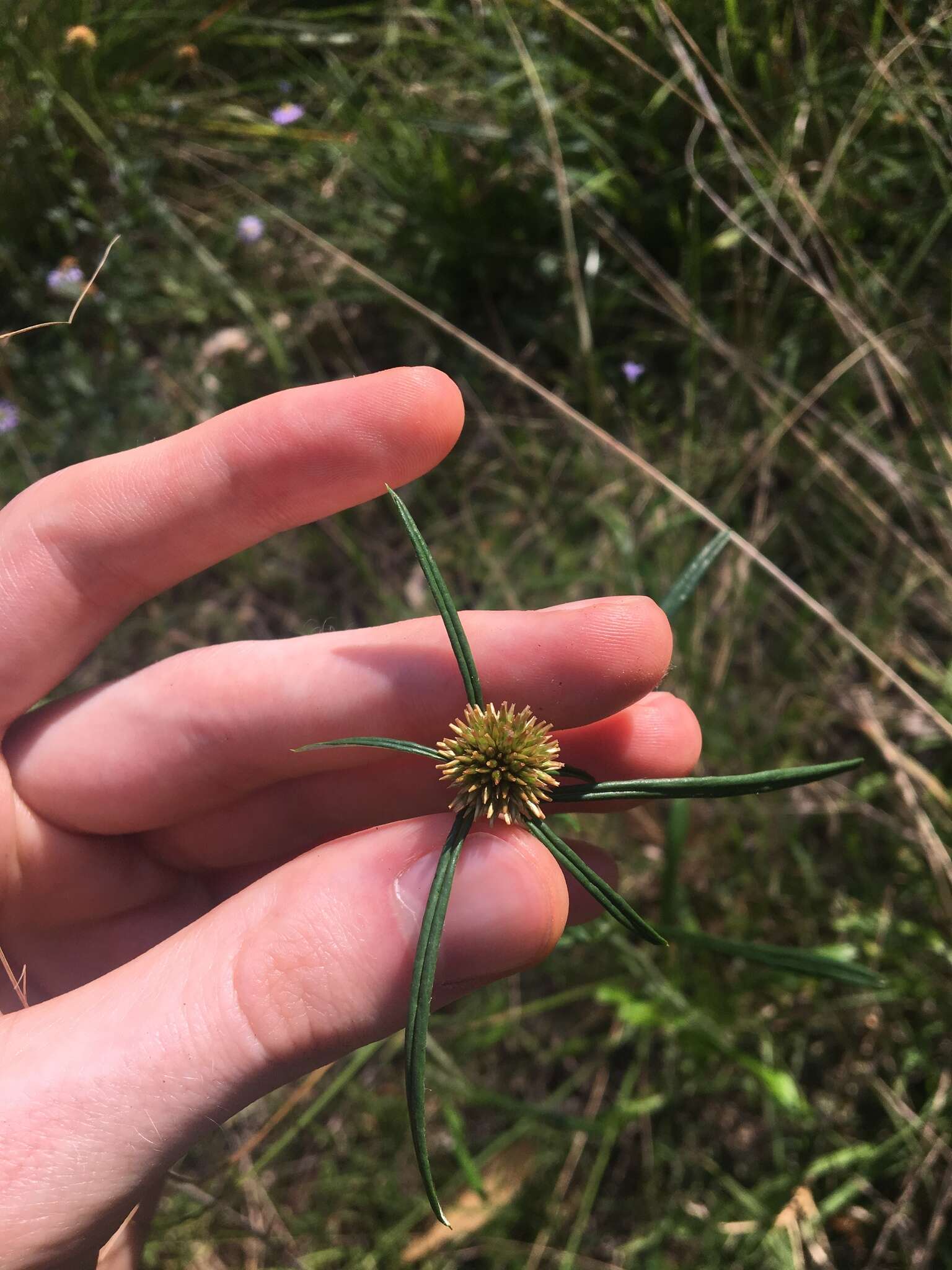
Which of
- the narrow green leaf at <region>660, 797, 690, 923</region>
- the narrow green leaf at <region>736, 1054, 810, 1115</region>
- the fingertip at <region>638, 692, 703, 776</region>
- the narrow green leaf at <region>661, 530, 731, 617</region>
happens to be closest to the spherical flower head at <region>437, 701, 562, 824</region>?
the fingertip at <region>638, 692, 703, 776</region>

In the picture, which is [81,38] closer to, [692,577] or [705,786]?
[692,577]

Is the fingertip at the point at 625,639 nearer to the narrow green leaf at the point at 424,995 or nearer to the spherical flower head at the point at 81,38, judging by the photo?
the narrow green leaf at the point at 424,995

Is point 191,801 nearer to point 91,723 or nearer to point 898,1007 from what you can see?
point 91,723

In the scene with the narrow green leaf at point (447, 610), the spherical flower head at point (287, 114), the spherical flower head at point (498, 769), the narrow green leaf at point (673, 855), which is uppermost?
the spherical flower head at point (287, 114)

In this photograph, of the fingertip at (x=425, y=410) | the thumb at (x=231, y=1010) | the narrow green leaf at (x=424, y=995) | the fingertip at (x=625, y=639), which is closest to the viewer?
the narrow green leaf at (x=424, y=995)

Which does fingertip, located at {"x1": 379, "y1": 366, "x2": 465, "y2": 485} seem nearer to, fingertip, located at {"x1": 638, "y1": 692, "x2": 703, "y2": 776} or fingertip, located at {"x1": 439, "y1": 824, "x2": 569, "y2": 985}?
fingertip, located at {"x1": 638, "y1": 692, "x2": 703, "y2": 776}

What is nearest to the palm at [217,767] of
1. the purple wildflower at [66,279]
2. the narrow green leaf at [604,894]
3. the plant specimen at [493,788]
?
the plant specimen at [493,788]

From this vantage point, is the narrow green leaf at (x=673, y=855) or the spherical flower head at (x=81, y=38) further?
the spherical flower head at (x=81, y=38)
